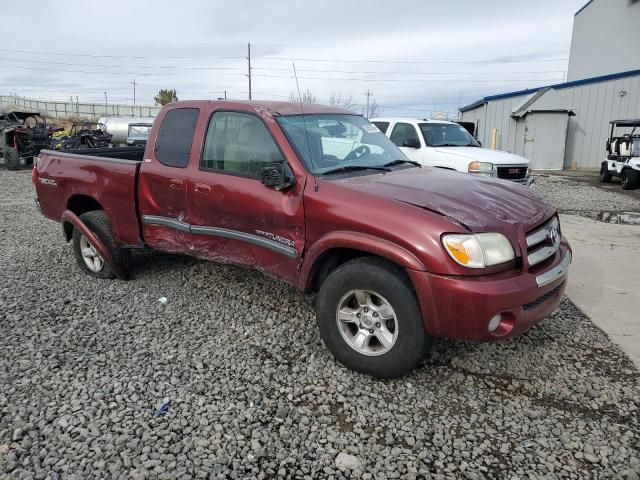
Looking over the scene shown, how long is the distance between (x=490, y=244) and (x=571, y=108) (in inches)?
859

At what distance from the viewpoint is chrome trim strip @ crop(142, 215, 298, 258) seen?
3.65m

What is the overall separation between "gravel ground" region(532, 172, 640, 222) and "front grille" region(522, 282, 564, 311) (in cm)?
686

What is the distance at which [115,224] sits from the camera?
15.9 ft

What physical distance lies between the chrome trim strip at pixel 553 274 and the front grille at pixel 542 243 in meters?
0.09

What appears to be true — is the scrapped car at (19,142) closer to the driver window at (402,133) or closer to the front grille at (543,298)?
the driver window at (402,133)

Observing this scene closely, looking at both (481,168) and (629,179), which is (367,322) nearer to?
(481,168)

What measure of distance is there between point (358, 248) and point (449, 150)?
6.60 metres

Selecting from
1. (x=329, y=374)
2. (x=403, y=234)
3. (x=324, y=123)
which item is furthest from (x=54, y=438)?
(x=324, y=123)

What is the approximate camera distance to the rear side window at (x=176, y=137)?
428 cm

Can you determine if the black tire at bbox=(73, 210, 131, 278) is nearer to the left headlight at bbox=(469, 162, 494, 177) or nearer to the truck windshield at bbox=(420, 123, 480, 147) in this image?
the left headlight at bbox=(469, 162, 494, 177)

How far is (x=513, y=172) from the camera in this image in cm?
909

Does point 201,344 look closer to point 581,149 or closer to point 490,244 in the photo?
point 490,244

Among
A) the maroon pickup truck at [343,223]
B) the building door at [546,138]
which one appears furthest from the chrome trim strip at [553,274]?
the building door at [546,138]

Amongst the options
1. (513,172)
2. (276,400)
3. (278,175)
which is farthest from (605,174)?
(276,400)
